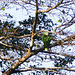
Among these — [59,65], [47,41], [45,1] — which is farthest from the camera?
[59,65]

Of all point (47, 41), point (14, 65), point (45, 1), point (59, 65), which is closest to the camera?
point (47, 41)

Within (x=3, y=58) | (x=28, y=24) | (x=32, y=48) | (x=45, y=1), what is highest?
(x=45, y=1)

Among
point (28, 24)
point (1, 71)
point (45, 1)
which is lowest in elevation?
point (1, 71)

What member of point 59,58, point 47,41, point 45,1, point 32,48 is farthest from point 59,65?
point 45,1

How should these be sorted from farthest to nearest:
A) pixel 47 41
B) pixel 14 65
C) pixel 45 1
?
pixel 14 65 → pixel 45 1 → pixel 47 41

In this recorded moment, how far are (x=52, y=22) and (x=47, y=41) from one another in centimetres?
162

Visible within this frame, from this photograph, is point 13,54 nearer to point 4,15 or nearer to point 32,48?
point 32,48

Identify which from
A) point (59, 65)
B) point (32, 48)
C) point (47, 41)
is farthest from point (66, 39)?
point (59, 65)

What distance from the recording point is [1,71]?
625 cm

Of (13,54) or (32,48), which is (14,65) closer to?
(13,54)

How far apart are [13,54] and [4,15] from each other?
137cm

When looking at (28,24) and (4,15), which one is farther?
(28,24)

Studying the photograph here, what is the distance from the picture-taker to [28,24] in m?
6.45

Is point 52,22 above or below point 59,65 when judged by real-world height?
above
